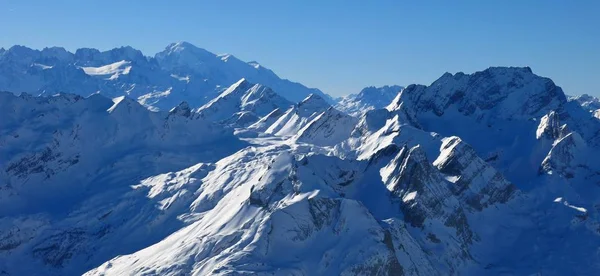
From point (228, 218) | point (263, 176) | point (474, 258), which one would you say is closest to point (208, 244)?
point (228, 218)

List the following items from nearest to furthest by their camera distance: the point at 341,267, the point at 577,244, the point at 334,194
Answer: the point at 341,267
the point at 334,194
the point at 577,244

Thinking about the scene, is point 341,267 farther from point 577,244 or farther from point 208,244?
point 577,244

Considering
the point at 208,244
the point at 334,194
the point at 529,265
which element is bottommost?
the point at 529,265

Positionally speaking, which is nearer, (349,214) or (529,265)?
(349,214)

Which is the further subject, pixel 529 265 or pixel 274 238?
pixel 529 265

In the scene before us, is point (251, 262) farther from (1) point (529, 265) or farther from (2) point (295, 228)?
(1) point (529, 265)

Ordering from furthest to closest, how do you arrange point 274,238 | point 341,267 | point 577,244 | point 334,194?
point 577,244
point 334,194
point 274,238
point 341,267

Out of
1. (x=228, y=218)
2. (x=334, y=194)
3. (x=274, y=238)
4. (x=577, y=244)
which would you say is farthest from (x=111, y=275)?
(x=577, y=244)

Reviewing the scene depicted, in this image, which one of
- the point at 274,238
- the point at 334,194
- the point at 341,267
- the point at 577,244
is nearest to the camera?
the point at 341,267

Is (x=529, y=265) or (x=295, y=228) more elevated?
(x=295, y=228)
